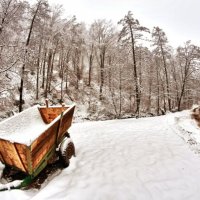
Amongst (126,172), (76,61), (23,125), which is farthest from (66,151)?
(76,61)

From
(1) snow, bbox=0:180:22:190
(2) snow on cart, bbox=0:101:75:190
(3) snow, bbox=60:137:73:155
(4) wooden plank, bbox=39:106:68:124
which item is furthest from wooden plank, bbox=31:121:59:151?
(4) wooden plank, bbox=39:106:68:124

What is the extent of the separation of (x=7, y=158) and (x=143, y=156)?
3974 millimetres

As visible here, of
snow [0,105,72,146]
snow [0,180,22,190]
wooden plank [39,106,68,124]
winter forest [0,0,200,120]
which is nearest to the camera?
snow [0,180,22,190]

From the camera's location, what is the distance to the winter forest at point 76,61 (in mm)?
12023

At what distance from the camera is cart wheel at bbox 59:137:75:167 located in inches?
215

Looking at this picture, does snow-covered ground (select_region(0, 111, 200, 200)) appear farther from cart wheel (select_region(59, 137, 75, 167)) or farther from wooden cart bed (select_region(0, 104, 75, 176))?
wooden cart bed (select_region(0, 104, 75, 176))

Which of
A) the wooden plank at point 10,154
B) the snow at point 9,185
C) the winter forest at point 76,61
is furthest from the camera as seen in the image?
the winter forest at point 76,61

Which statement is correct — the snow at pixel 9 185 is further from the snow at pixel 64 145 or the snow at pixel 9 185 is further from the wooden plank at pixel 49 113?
the wooden plank at pixel 49 113

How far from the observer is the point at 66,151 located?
5590mm

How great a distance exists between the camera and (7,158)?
4.63 m

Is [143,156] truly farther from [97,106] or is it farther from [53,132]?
[97,106]

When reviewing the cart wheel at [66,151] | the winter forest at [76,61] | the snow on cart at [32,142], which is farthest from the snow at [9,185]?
the winter forest at [76,61]

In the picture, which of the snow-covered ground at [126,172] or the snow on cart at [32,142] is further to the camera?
the snow-covered ground at [126,172]

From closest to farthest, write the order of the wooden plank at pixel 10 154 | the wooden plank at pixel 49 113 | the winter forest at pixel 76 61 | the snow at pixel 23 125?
the wooden plank at pixel 10 154
the snow at pixel 23 125
the wooden plank at pixel 49 113
the winter forest at pixel 76 61
